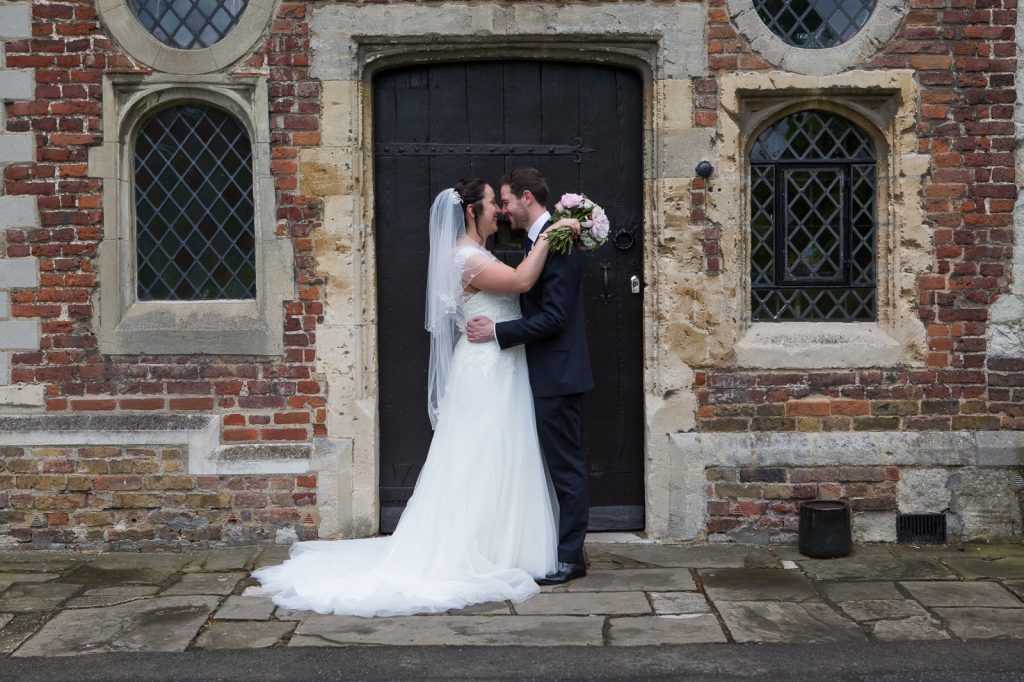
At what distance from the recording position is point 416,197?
6117 mm

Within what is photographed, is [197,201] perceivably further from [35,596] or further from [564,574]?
[564,574]

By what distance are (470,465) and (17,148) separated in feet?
9.93

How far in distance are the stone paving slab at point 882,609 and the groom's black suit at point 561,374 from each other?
1296 mm

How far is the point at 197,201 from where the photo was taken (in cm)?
607

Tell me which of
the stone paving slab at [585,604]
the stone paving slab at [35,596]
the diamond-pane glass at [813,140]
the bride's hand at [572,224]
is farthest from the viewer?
the diamond-pane glass at [813,140]

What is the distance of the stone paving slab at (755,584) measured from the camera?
5066mm

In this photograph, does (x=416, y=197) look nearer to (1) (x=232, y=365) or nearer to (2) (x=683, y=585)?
(1) (x=232, y=365)

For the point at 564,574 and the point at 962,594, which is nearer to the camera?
the point at 962,594

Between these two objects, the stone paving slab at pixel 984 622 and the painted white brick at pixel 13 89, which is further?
the painted white brick at pixel 13 89

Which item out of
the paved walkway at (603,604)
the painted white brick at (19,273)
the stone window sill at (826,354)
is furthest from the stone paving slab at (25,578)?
the stone window sill at (826,354)

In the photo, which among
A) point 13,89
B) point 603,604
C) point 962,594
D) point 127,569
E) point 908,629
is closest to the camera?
point 908,629

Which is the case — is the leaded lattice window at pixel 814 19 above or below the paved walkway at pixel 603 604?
above

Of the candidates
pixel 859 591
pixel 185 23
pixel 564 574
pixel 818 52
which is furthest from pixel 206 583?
pixel 818 52

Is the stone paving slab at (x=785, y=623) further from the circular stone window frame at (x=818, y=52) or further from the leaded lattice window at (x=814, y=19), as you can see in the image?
the leaded lattice window at (x=814, y=19)
